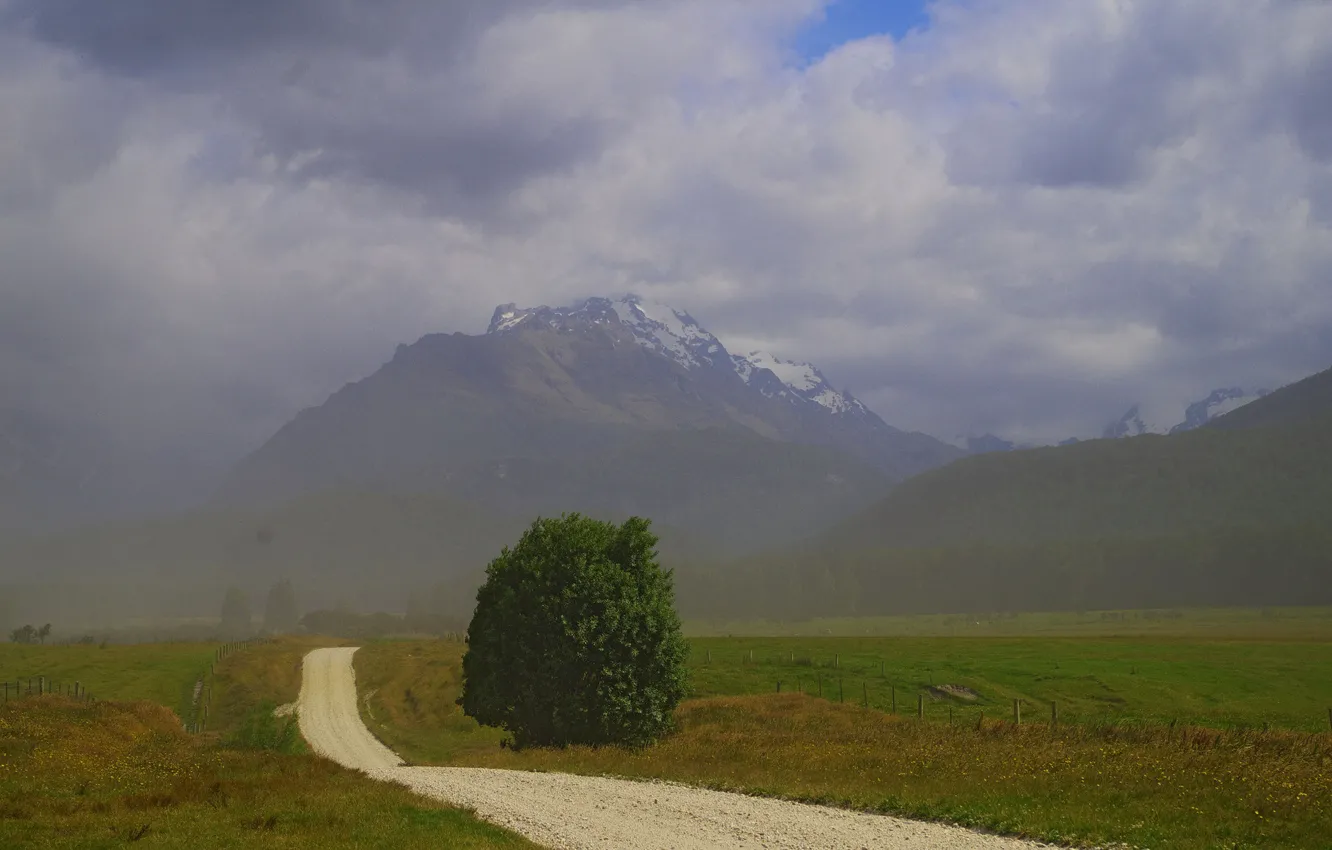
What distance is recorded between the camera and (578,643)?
6050 cm

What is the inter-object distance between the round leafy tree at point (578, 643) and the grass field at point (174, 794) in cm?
1512

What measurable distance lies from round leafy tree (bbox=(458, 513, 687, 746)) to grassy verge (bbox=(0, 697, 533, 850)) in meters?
16.9

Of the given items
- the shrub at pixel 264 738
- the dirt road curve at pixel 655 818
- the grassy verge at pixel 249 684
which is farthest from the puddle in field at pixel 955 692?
the grassy verge at pixel 249 684

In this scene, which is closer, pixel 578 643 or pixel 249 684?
pixel 578 643

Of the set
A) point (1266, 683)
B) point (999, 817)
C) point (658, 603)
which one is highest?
point (658, 603)

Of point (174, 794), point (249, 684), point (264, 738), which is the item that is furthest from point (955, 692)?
point (249, 684)

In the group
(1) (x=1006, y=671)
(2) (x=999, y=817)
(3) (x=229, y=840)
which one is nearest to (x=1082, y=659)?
(1) (x=1006, y=671)

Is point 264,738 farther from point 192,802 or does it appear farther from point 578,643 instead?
point 192,802

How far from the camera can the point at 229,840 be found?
26750mm

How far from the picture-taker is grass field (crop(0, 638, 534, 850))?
27.4 meters

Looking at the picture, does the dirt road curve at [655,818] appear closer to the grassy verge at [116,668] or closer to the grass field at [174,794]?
the grass field at [174,794]

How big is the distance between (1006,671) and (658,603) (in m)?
46.0

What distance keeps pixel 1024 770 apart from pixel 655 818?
14.2 m

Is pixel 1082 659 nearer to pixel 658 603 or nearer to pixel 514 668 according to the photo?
pixel 658 603
